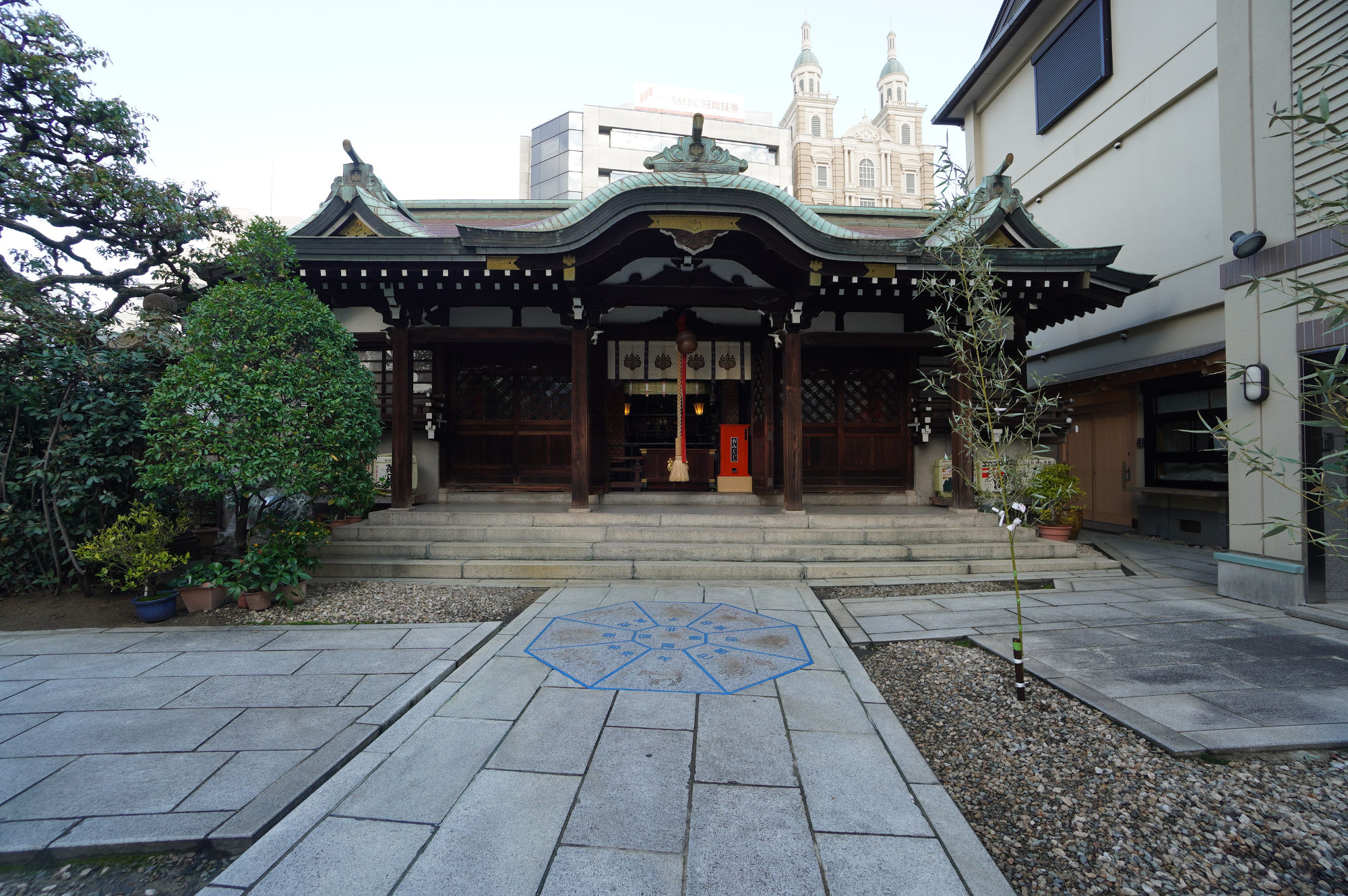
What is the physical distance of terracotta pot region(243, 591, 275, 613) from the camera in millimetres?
5496

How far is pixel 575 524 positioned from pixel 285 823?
5268 mm

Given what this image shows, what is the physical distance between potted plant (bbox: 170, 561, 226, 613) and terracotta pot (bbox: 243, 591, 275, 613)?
24 centimetres

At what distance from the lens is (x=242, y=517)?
19.1ft

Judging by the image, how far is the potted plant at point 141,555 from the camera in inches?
206

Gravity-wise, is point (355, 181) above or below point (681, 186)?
above

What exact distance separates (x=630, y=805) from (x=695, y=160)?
732 cm

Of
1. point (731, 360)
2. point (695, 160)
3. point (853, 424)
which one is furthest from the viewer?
point (853, 424)

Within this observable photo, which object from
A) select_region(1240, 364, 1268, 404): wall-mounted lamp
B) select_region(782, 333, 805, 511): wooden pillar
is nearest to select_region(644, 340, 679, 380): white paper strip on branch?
select_region(782, 333, 805, 511): wooden pillar

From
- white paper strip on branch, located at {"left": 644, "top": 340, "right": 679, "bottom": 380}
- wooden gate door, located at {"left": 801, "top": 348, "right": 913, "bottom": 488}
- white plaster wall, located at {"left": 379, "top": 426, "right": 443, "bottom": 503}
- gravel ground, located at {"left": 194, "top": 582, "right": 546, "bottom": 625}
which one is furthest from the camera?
wooden gate door, located at {"left": 801, "top": 348, "right": 913, "bottom": 488}

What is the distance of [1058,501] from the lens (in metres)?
7.92

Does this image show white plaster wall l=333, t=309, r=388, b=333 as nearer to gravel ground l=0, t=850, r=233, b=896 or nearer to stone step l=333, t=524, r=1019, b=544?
stone step l=333, t=524, r=1019, b=544

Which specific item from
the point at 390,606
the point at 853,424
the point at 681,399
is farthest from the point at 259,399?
the point at 853,424

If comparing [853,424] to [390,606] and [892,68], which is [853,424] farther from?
[892,68]

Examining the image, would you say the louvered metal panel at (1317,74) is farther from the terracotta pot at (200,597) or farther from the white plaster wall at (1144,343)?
the terracotta pot at (200,597)
